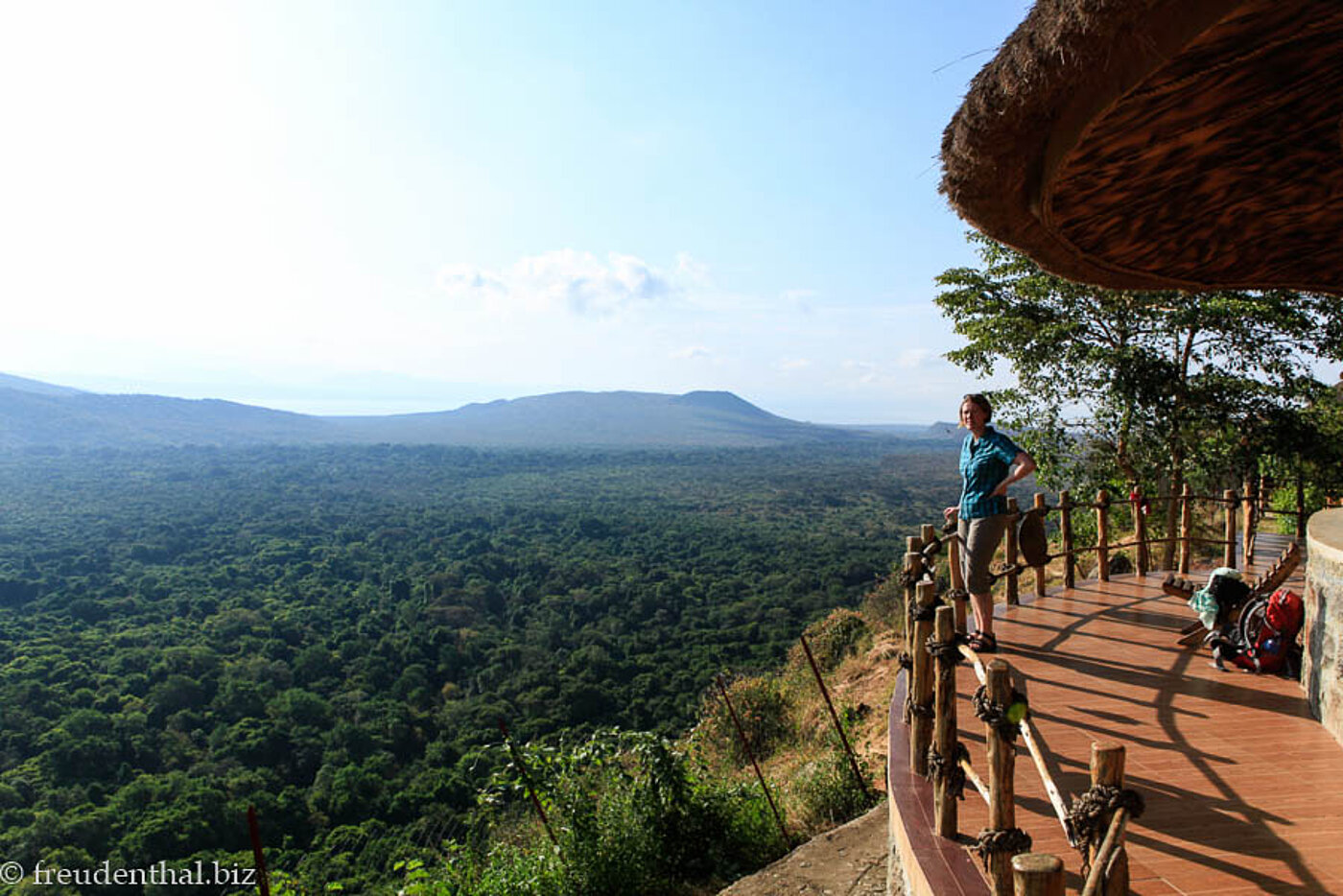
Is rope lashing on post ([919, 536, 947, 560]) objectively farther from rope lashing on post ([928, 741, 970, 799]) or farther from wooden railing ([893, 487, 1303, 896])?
rope lashing on post ([928, 741, 970, 799])

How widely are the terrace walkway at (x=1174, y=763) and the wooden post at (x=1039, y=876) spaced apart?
869mm

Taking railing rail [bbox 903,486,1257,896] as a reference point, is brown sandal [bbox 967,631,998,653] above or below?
below

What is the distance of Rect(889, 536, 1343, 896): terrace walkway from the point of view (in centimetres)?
237

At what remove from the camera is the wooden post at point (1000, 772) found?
2006 millimetres

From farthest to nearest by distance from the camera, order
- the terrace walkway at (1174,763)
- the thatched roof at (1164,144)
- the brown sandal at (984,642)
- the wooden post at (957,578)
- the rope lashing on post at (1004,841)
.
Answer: the wooden post at (957,578) < the brown sandal at (984,642) < the terrace walkway at (1174,763) < the rope lashing on post at (1004,841) < the thatched roof at (1164,144)

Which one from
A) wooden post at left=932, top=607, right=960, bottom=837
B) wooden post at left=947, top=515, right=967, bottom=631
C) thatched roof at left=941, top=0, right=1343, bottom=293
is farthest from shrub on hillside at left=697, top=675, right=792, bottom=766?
thatched roof at left=941, top=0, right=1343, bottom=293

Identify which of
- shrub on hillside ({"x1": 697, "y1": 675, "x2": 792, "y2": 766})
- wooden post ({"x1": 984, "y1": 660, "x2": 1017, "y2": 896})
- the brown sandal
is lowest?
shrub on hillside ({"x1": 697, "y1": 675, "x2": 792, "y2": 766})

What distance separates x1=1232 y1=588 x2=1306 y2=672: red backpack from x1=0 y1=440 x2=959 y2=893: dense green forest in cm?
607

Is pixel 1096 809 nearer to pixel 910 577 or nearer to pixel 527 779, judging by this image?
pixel 910 577

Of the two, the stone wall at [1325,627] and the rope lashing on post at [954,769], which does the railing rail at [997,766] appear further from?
the stone wall at [1325,627]

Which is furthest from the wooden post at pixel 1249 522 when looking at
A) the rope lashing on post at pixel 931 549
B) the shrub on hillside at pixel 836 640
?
the shrub on hillside at pixel 836 640

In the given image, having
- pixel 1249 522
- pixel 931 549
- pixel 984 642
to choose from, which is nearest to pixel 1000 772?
pixel 931 549

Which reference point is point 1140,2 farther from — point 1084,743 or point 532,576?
point 532,576

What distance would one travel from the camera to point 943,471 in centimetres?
9412
